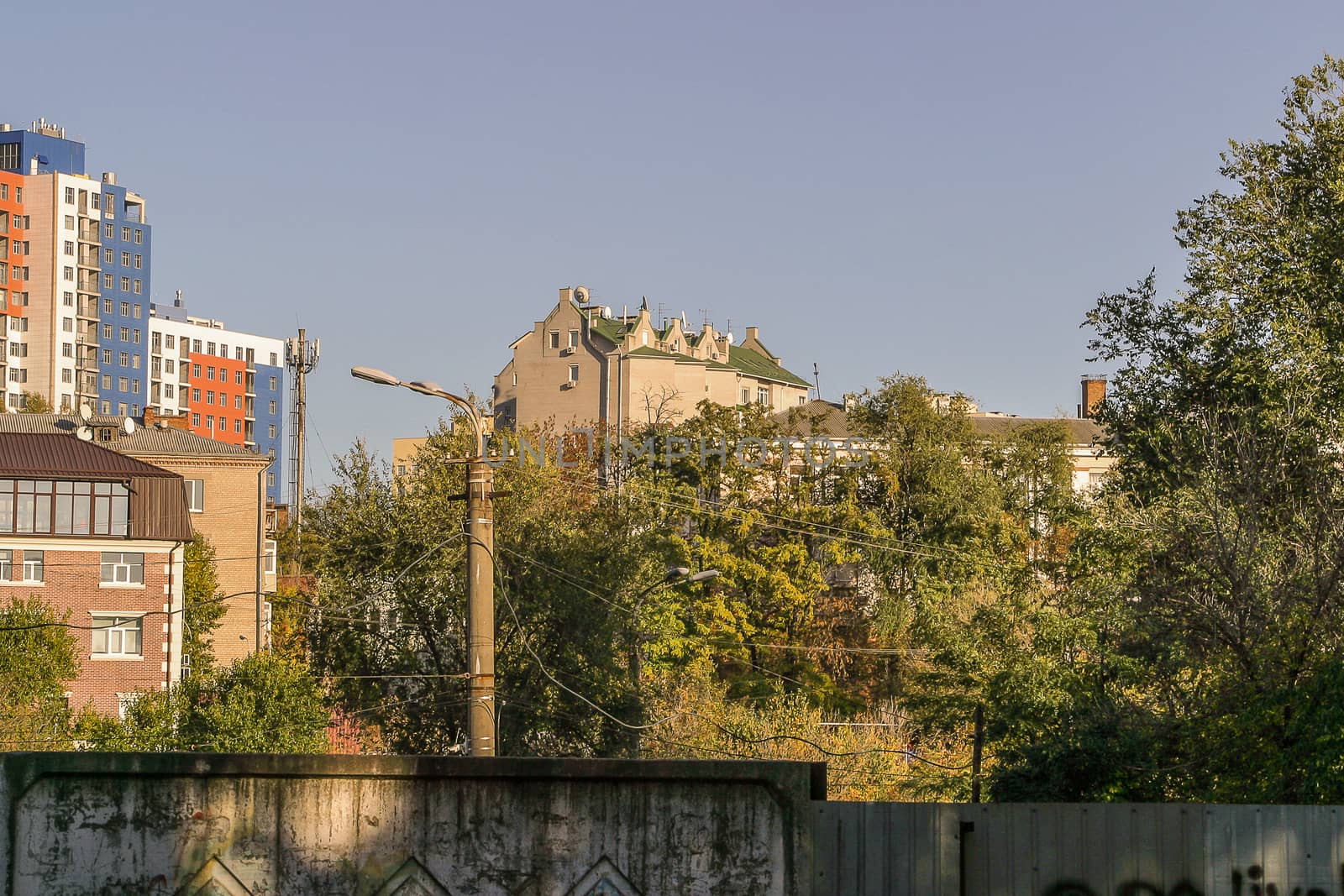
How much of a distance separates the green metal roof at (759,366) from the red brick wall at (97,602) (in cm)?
6323

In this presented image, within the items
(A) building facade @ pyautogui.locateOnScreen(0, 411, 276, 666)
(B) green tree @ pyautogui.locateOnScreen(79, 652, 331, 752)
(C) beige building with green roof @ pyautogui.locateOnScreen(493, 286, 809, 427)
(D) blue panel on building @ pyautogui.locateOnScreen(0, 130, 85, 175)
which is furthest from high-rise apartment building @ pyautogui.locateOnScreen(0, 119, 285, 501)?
(B) green tree @ pyautogui.locateOnScreen(79, 652, 331, 752)

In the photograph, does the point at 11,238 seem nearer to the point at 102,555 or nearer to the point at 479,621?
the point at 102,555

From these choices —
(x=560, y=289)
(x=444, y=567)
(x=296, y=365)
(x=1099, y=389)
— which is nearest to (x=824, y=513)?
(x=296, y=365)

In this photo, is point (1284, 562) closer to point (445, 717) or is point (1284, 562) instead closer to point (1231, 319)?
point (1231, 319)

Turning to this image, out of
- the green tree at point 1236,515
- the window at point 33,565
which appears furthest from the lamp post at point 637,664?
the window at point 33,565

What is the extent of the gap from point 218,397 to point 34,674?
387 ft

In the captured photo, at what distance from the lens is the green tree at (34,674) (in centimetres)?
4559

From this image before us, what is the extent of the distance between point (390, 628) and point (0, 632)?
2072 centimetres

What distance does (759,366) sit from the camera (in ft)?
399

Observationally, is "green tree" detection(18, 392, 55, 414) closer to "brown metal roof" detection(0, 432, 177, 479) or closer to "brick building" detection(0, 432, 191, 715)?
"brown metal roof" detection(0, 432, 177, 479)

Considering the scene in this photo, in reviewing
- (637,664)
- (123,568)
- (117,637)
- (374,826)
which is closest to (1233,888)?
(374,826)

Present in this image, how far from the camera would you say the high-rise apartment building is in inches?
5541

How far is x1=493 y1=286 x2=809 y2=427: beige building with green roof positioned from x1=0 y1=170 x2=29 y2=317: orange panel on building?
58005mm

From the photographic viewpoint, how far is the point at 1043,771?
17578 mm
